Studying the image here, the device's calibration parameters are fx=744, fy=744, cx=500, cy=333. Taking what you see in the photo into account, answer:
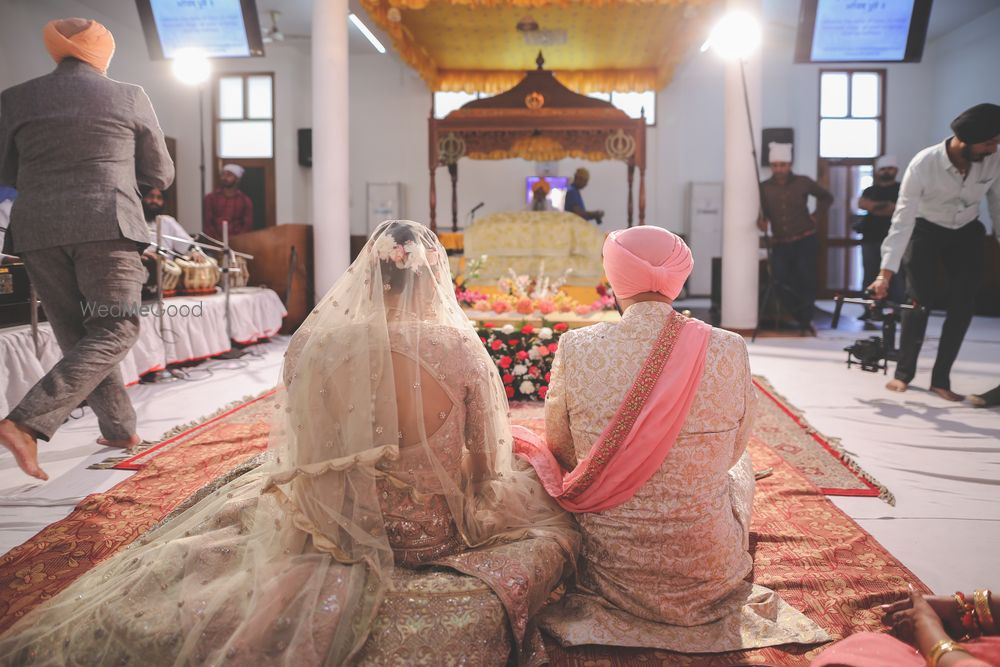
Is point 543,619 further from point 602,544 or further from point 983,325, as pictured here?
point 983,325

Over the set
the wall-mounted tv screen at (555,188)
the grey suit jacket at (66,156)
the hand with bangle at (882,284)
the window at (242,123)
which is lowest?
the hand with bangle at (882,284)

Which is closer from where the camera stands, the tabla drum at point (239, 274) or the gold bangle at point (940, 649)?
the gold bangle at point (940, 649)

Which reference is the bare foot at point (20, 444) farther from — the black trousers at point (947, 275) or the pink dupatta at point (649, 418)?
the black trousers at point (947, 275)

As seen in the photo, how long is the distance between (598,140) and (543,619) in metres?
7.23

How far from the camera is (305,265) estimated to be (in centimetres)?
805

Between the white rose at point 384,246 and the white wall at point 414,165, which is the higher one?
the white wall at point 414,165

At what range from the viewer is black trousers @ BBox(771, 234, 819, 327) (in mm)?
7895

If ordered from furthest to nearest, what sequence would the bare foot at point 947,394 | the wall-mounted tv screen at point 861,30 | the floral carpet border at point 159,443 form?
the wall-mounted tv screen at point 861,30 < the bare foot at point 947,394 < the floral carpet border at point 159,443

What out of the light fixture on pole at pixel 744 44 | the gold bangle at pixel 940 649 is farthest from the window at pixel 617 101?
the gold bangle at pixel 940 649

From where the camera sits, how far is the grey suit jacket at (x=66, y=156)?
2879 millimetres

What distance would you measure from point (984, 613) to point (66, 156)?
3248mm

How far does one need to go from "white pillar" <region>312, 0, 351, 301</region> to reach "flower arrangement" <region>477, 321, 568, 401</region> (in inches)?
148

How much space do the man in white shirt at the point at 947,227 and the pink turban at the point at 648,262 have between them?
3.10 m

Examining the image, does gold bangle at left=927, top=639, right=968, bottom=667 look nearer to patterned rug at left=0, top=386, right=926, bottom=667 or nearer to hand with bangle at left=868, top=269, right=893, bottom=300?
patterned rug at left=0, top=386, right=926, bottom=667
